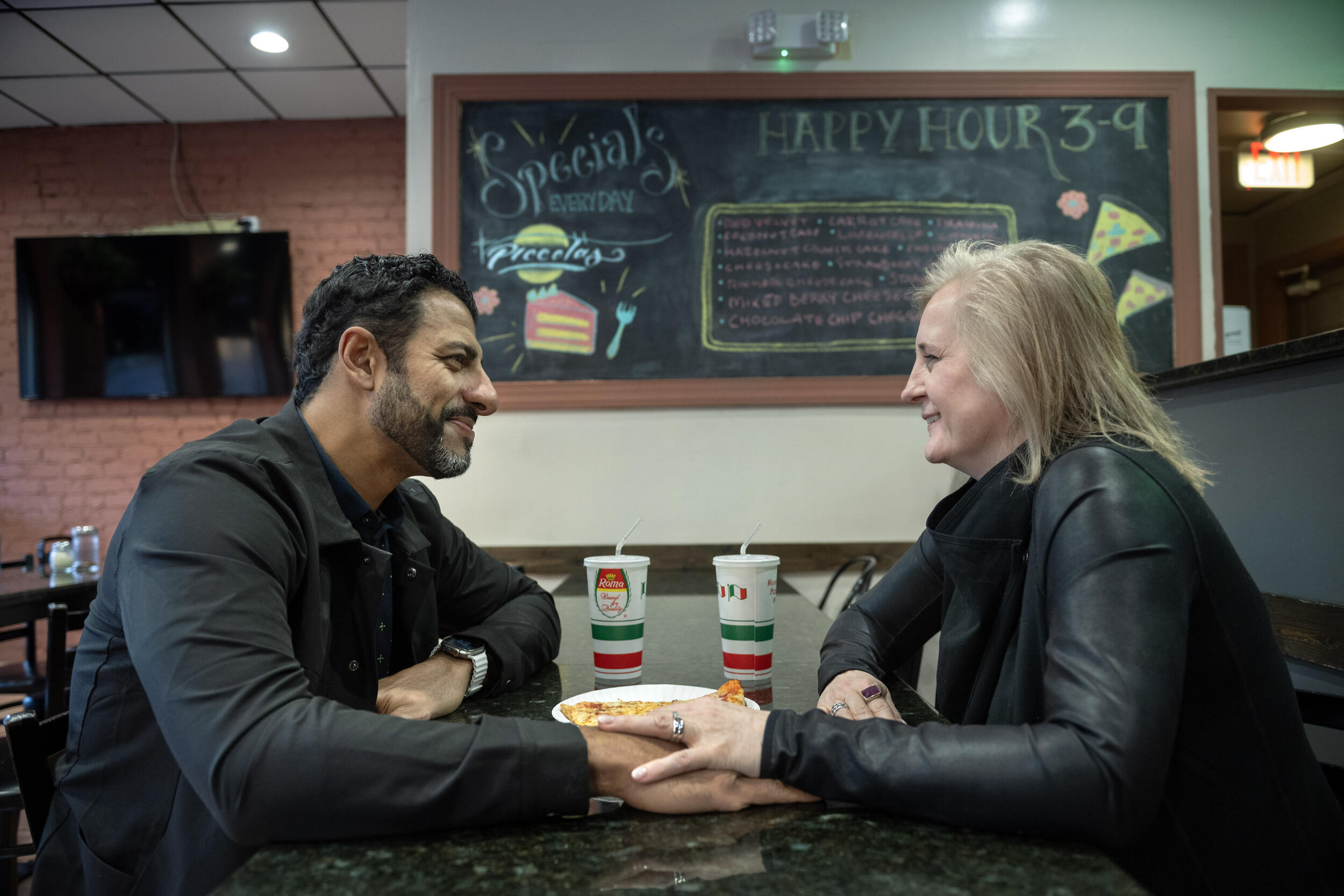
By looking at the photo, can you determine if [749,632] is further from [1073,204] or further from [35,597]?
[1073,204]

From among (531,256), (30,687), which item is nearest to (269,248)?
(531,256)

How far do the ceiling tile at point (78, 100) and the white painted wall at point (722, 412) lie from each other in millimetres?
2367

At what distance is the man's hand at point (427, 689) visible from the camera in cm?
105

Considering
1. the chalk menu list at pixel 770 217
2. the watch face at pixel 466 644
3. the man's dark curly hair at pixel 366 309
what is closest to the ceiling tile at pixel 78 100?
the chalk menu list at pixel 770 217

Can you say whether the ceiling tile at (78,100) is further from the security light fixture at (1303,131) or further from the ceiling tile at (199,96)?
the security light fixture at (1303,131)

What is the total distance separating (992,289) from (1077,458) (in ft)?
1.00

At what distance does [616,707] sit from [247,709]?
1.41 ft

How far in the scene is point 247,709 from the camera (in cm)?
75

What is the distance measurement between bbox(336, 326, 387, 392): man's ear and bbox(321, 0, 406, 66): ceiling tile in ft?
9.79

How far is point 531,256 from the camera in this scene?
10.2ft

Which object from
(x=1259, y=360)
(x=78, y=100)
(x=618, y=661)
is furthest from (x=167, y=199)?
(x=1259, y=360)

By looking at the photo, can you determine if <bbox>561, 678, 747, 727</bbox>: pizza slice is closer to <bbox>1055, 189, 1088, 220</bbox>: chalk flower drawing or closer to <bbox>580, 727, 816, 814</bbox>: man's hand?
<bbox>580, 727, 816, 814</bbox>: man's hand

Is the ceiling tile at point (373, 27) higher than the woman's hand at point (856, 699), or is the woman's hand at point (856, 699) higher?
the ceiling tile at point (373, 27)

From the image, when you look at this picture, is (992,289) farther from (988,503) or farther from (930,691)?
(930,691)
